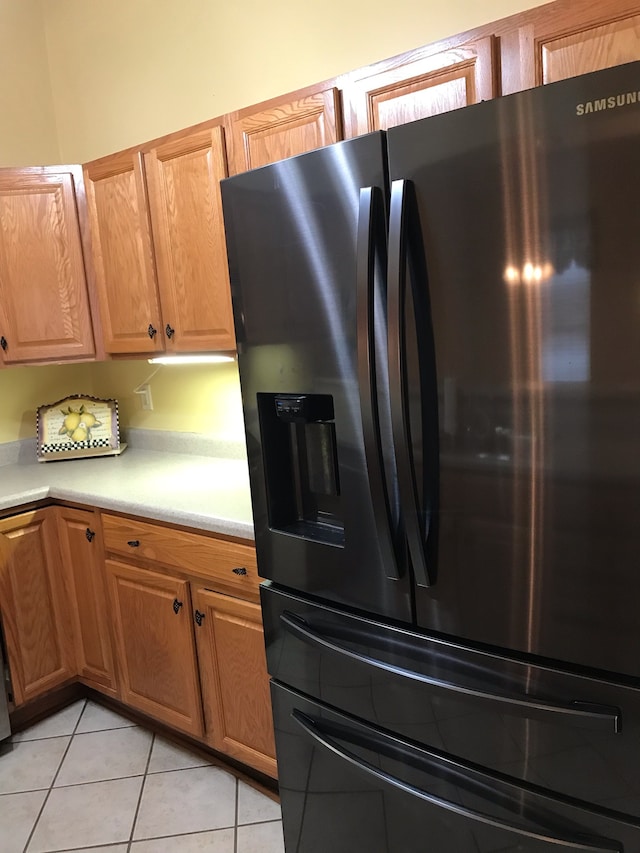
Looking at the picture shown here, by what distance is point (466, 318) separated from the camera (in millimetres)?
1161

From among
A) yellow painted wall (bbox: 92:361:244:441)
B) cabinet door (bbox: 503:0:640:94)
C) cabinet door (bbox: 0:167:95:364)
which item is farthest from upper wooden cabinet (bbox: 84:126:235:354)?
cabinet door (bbox: 503:0:640:94)

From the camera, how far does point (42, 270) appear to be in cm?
262

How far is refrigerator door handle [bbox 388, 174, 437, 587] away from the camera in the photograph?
117cm

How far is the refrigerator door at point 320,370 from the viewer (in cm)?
126

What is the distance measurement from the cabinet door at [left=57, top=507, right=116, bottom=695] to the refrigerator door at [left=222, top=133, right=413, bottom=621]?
3.46ft

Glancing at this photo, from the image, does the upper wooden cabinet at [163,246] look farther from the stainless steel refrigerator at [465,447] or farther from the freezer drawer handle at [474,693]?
the freezer drawer handle at [474,693]

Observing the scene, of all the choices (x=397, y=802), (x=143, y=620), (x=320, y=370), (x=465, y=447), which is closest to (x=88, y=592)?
(x=143, y=620)

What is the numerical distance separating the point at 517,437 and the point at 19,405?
103 inches

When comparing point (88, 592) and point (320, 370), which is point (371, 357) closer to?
point (320, 370)

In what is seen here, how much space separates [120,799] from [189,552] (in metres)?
0.86

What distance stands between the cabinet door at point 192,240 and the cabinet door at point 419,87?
54 centimetres

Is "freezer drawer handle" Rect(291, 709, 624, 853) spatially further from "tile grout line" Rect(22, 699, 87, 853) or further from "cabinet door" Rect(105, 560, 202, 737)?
"tile grout line" Rect(22, 699, 87, 853)

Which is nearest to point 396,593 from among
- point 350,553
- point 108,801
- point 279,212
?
point 350,553

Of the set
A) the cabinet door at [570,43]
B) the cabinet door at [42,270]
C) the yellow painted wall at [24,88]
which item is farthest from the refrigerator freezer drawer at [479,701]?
the yellow painted wall at [24,88]
